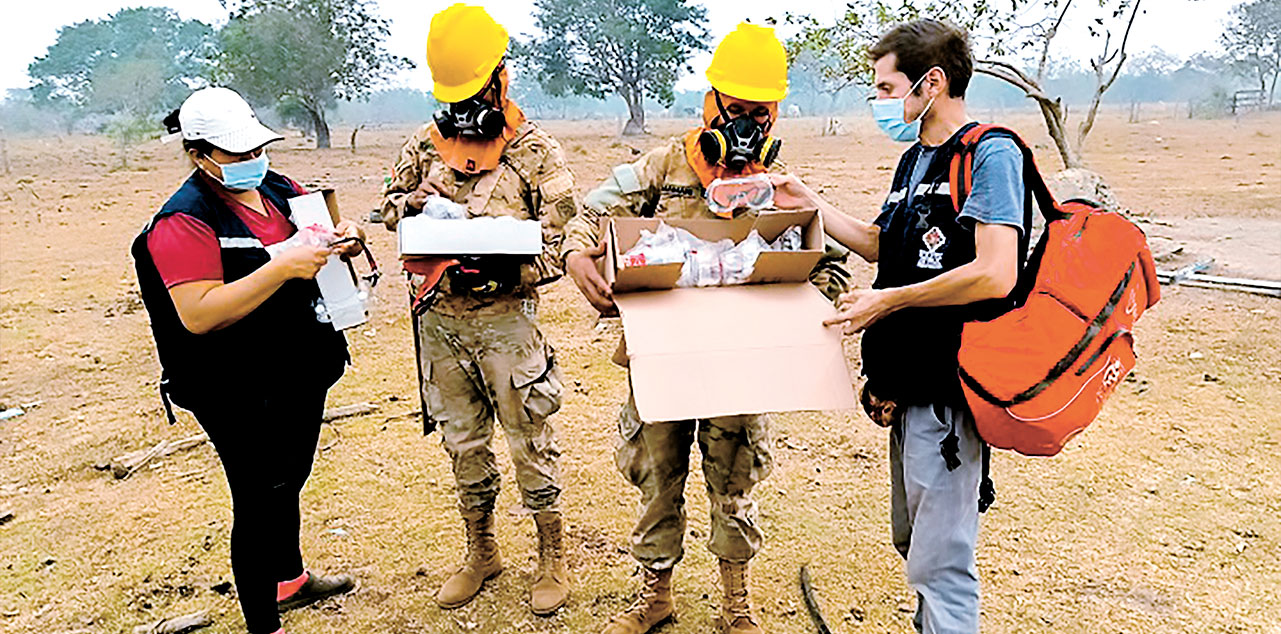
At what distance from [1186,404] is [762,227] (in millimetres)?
4093

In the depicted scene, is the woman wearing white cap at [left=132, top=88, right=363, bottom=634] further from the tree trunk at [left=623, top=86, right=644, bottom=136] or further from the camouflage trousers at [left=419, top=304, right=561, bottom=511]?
the tree trunk at [left=623, top=86, right=644, bottom=136]

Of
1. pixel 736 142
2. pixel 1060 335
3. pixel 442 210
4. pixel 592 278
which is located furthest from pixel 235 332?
pixel 1060 335

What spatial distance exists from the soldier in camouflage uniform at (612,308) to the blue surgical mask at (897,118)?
1.39 feet

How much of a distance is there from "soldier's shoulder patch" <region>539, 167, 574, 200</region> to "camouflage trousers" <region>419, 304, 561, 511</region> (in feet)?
1.46

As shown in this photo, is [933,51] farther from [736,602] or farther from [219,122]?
[219,122]

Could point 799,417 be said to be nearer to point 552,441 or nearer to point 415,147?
point 552,441

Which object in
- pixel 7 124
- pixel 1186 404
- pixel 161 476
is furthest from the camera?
pixel 7 124

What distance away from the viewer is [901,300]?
7.34 ft

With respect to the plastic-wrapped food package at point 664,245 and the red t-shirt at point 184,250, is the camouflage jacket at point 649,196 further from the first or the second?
the red t-shirt at point 184,250

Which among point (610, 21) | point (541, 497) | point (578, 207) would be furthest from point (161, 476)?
point (610, 21)

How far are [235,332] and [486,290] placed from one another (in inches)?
31.6

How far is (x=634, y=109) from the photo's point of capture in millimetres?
40344

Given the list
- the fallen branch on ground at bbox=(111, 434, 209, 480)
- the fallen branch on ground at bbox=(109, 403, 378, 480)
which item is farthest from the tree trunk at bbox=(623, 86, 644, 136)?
the fallen branch on ground at bbox=(111, 434, 209, 480)

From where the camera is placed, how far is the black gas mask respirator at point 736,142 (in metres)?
2.77
